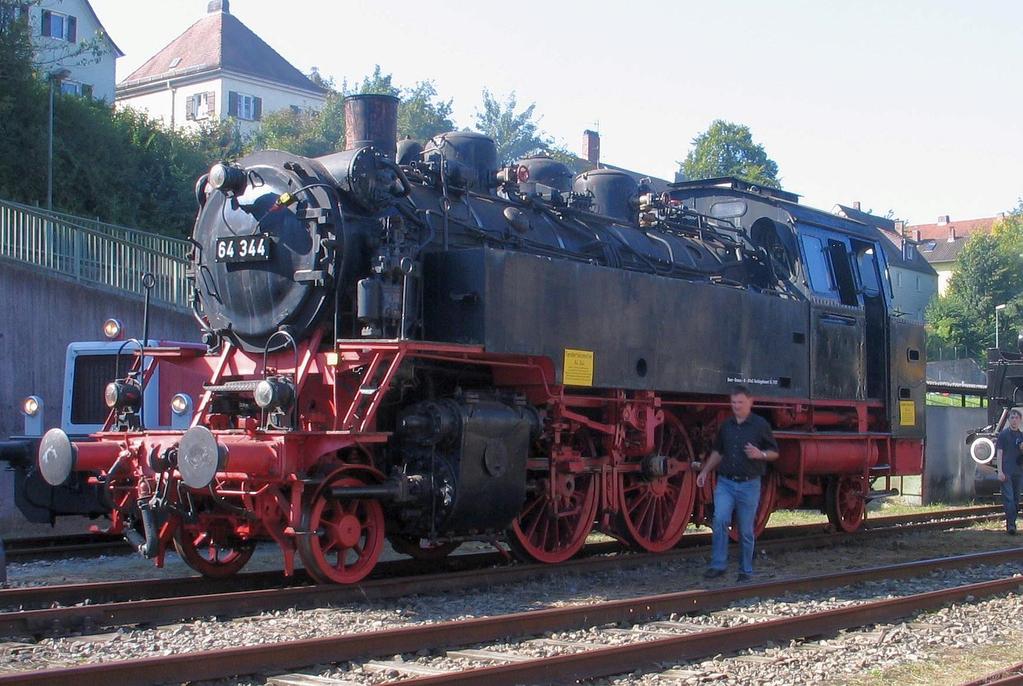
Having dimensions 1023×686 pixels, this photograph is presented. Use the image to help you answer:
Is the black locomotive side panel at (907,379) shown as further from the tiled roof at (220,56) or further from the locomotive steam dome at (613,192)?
the tiled roof at (220,56)

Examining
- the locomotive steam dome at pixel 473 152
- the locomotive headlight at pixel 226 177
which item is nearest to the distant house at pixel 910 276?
the locomotive steam dome at pixel 473 152

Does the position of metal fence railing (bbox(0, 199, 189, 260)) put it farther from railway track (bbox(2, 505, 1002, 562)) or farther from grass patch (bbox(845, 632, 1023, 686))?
grass patch (bbox(845, 632, 1023, 686))

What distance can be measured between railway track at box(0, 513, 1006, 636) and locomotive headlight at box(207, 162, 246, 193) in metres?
2.98

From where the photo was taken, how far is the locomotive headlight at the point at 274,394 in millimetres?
7716

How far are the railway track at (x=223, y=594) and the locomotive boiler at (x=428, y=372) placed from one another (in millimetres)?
252

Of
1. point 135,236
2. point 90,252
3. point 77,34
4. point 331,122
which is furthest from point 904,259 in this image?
point 90,252

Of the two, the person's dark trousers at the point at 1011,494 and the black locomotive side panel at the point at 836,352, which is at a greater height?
the black locomotive side panel at the point at 836,352

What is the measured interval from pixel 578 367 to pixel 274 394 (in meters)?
2.72

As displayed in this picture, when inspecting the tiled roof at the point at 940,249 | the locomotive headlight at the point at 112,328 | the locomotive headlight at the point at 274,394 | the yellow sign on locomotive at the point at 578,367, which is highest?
the tiled roof at the point at 940,249

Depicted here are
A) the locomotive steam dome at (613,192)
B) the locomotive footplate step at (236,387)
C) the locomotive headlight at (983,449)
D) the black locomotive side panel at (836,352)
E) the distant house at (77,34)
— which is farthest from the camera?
the distant house at (77,34)

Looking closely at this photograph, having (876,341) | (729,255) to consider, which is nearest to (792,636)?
(729,255)

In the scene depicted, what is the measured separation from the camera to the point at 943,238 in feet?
277

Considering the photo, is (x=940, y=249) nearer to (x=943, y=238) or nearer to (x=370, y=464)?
(x=943, y=238)

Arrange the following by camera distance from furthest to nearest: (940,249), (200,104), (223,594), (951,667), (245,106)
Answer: (940,249) → (245,106) → (200,104) → (223,594) → (951,667)
